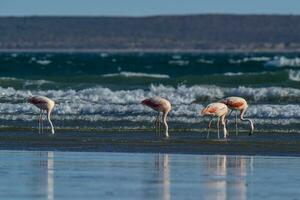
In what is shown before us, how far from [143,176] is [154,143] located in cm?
507

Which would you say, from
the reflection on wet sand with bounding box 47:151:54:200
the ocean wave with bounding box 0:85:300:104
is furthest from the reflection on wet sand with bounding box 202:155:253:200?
the ocean wave with bounding box 0:85:300:104

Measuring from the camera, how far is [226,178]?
16469 mm

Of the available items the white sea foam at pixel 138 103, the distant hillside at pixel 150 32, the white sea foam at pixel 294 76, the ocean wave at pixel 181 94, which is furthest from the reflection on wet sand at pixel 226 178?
the distant hillside at pixel 150 32

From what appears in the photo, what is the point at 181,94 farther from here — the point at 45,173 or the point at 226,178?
the point at 226,178

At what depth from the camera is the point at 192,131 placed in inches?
953

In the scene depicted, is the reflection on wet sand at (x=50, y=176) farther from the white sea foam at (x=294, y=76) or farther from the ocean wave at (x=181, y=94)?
→ the white sea foam at (x=294, y=76)

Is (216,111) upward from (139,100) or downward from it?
downward

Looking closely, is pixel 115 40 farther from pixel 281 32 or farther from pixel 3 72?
pixel 3 72

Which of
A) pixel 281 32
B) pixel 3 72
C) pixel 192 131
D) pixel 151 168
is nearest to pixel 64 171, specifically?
pixel 151 168

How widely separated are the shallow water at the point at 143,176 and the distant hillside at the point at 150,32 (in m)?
128

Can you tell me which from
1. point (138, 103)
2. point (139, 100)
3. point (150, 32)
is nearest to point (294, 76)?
point (139, 100)

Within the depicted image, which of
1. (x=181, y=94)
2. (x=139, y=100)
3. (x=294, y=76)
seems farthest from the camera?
(x=294, y=76)

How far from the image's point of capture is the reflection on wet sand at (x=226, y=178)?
14.9 metres

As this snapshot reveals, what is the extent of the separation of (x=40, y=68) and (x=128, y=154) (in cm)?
4995
